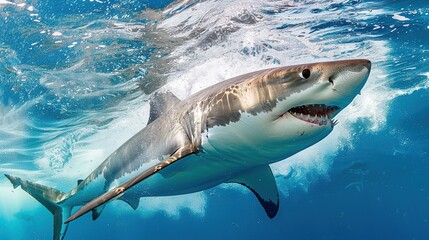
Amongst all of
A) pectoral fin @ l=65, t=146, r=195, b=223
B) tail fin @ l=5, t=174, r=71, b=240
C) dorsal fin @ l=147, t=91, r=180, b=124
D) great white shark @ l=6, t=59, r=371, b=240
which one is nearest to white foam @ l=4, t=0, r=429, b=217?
dorsal fin @ l=147, t=91, r=180, b=124

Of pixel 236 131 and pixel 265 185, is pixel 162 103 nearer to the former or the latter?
pixel 265 185

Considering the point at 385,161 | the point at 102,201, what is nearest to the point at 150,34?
the point at 102,201

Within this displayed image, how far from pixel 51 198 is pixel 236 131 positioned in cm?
562

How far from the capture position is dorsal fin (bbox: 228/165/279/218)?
15.6 ft

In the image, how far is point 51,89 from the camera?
11.6 meters

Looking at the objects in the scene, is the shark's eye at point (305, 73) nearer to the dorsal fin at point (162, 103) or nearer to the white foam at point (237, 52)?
the dorsal fin at point (162, 103)

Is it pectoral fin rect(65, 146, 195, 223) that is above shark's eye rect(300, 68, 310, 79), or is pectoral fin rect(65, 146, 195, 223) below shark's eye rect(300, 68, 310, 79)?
below

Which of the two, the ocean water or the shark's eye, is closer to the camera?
the shark's eye

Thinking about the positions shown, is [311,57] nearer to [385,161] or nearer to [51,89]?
[51,89]

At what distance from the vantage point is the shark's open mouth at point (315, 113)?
2615mm

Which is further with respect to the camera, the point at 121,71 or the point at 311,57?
the point at 311,57

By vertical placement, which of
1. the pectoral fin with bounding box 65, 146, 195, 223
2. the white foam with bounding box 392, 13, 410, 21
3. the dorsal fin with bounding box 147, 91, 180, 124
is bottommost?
the white foam with bounding box 392, 13, 410, 21

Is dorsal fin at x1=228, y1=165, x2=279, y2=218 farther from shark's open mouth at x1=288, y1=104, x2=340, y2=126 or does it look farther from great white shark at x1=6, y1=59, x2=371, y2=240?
shark's open mouth at x1=288, y1=104, x2=340, y2=126

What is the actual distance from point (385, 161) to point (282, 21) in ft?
126
